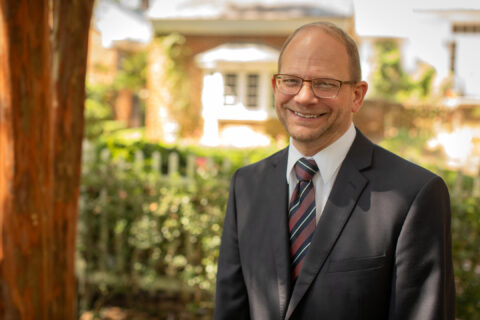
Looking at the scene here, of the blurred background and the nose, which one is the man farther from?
the blurred background

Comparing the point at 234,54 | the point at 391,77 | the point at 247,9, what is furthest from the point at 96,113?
the point at 391,77

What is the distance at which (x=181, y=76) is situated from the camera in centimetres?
1548

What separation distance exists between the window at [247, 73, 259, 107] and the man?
1415 cm

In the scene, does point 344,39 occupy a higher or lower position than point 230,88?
lower

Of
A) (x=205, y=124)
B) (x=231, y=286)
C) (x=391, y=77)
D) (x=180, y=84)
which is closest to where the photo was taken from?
(x=231, y=286)

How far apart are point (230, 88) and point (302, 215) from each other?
570 inches

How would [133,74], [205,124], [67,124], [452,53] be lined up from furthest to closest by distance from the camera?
1. [452,53]
2. [133,74]
3. [205,124]
4. [67,124]

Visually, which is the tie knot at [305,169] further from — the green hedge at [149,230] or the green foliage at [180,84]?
the green foliage at [180,84]

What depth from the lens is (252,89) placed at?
15.8m

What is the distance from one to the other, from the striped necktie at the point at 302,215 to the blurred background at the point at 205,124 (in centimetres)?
257

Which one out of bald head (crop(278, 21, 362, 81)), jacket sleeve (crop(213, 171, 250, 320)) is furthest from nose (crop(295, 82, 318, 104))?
jacket sleeve (crop(213, 171, 250, 320))

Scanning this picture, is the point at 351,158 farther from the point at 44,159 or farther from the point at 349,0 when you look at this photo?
the point at 349,0

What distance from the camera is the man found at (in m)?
1.42

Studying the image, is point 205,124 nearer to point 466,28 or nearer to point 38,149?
point 466,28
